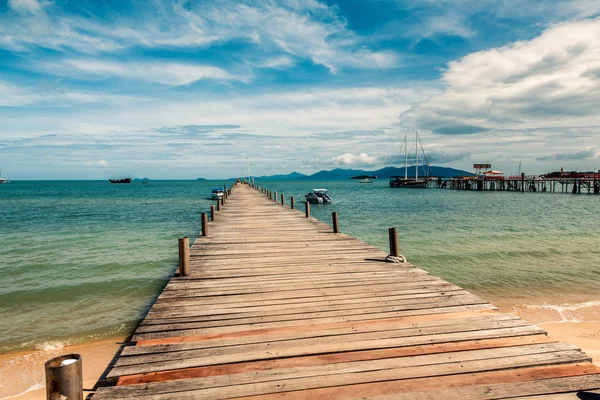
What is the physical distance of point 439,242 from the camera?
18.9 metres

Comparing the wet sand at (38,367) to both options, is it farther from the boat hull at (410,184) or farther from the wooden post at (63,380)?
the boat hull at (410,184)

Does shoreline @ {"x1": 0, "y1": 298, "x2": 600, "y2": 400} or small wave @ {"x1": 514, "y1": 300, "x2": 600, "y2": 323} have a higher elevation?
shoreline @ {"x1": 0, "y1": 298, "x2": 600, "y2": 400}

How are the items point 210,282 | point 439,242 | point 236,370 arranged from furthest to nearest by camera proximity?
1. point 439,242
2. point 210,282
3. point 236,370

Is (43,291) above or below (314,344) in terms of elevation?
below

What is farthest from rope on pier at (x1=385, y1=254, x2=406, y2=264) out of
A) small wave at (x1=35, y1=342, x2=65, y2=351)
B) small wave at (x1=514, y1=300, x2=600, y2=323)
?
small wave at (x1=35, y1=342, x2=65, y2=351)

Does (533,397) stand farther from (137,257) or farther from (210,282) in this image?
(137,257)

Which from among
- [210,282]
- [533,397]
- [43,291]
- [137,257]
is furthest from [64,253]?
[533,397]

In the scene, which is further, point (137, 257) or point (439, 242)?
point (439, 242)

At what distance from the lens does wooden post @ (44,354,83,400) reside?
3.04 m

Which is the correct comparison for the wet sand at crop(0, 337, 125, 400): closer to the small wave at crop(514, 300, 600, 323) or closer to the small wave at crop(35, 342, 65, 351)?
the small wave at crop(35, 342, 65, 351)

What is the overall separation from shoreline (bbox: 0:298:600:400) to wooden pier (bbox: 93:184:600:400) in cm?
193

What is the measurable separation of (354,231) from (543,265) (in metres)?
11.0

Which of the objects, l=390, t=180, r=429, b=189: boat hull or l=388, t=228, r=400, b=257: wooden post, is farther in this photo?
l=390, t=180, r=429, b=189: boat hull

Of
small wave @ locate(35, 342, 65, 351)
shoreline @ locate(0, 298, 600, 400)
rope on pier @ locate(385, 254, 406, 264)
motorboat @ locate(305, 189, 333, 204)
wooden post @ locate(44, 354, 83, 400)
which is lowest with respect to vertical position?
shoreline @ locate(0, 298, 600, 400)
